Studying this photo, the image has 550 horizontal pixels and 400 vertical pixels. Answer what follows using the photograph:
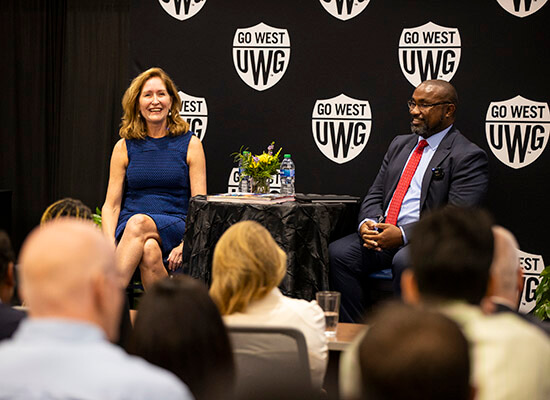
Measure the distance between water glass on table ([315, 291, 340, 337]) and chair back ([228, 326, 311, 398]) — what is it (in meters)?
0.70

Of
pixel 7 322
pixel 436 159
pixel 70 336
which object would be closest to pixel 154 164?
pixel 436 159

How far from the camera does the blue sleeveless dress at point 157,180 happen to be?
15.4ft

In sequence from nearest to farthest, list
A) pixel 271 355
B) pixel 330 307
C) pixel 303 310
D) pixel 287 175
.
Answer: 1. pixel 271 355
2. pixel 303 310
3. pixel 330 307
4. pixel 287 175

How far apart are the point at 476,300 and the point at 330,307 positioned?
1.30 metres

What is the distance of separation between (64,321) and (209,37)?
4.23 metres

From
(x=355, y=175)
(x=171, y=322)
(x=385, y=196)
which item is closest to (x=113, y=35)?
(x=355, y=175)

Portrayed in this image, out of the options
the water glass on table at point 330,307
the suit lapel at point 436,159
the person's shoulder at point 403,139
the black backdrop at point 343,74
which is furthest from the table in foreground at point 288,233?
the water glass on table at point 330,307

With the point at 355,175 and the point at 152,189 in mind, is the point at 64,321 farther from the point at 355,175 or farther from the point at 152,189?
the point at 355,175

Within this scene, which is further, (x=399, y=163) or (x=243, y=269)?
(x=399, y=163)

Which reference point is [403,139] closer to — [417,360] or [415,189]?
[415,189]

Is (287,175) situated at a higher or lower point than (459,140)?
lower

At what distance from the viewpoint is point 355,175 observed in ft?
16.5

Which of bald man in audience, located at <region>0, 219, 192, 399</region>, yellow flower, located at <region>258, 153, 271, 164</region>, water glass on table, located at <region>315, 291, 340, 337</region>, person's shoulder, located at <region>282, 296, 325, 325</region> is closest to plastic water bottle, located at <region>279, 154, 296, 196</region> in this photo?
yellow flower, located at <region>258, 153, 271, 164</region>

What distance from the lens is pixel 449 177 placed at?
4316mm
